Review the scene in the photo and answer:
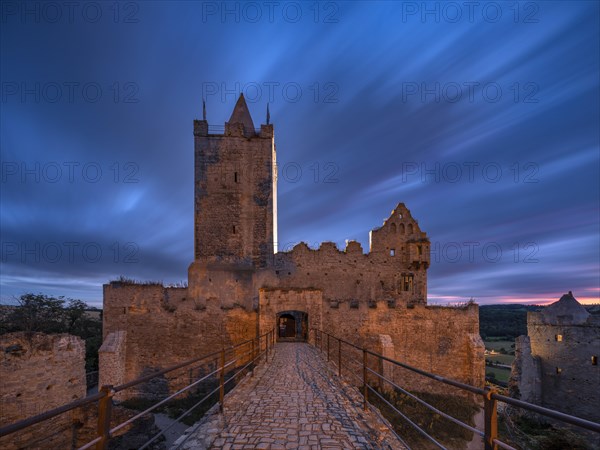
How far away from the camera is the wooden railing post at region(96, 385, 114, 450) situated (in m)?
3.10

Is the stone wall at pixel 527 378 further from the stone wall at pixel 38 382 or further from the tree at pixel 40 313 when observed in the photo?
the tree at pixel 40 313

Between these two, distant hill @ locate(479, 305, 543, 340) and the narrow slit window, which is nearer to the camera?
the narrow slit window

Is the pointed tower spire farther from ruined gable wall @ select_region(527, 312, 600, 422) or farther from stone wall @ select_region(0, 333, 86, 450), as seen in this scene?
ruined gable wall @ select_region(527, 312, 600, 422)

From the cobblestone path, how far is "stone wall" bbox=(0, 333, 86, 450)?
6.10 metres

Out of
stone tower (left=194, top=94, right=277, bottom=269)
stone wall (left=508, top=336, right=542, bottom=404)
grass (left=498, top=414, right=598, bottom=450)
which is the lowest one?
grass (left=498, top=414, right=598, bottom=450)

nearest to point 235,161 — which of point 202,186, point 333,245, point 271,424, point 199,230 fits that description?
point 202,186

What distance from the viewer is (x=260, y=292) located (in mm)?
18219

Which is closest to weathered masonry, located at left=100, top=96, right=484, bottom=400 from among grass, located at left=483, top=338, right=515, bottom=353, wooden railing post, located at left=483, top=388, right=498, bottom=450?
wooden railing post, located at left=483, top=388, right=498, bottom=450

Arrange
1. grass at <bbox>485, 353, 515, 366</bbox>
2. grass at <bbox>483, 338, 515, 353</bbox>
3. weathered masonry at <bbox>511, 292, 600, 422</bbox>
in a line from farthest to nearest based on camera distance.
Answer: grass at <bbox>483, 338, 515, 353</bbox> < grass at <bbox>485, 353, 515, 366</bbox> < weathered masonry at <bbox>511, 292, 600, 422</bbox>

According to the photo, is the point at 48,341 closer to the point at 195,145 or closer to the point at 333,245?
the point at 195,145

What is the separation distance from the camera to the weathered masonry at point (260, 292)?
18.5m

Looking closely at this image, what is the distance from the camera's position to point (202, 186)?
24078mm

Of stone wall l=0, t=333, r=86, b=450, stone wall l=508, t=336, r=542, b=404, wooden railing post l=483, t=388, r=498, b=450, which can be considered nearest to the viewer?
wooden railing post l=483, t=388, r=498, b=450

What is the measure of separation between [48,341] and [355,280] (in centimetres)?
2029
